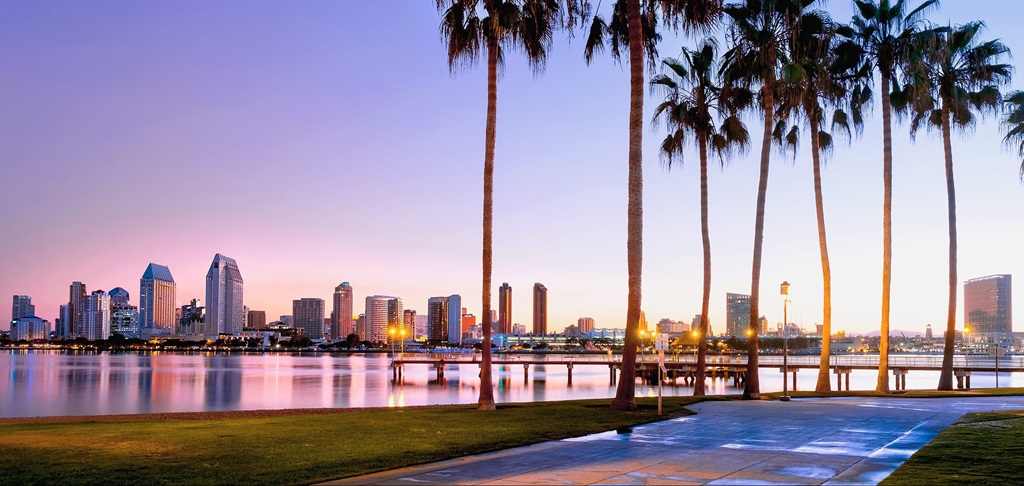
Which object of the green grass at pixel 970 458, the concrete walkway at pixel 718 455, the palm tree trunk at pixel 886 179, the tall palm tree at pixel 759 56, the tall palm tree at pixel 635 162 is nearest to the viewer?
the green grass at pixel 970 458

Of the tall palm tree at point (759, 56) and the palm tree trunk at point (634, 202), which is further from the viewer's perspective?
the tall palm tree at point (759, 56)

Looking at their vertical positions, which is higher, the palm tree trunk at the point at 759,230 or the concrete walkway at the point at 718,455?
the palm tree trunk at the point at 759,230

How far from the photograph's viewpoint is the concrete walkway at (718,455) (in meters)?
11.2

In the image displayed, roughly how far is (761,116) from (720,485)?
26.5m

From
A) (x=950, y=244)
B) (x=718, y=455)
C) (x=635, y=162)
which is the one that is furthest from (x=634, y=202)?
(x=950, y=244)

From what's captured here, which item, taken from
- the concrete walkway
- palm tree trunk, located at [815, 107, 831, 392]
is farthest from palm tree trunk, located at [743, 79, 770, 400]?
the concrete walkway

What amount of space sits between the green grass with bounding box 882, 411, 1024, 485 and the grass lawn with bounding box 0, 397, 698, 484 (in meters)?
6.50

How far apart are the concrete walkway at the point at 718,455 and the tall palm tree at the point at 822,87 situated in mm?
14047

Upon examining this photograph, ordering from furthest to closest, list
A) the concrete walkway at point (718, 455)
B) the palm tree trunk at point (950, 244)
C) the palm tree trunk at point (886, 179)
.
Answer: the palm tree trunk at point (950, 244)
the palm tree trunk at point (886, 179)
the concrete walkway at point (718, 455)

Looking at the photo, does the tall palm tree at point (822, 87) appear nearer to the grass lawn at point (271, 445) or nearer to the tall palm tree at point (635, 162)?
the tall palm tree at point (635, 162)

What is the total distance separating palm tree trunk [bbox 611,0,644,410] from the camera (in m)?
23.2

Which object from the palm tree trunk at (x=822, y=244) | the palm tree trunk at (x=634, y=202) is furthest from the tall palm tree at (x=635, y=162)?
the palm tree trunk at (x=822, y=244)

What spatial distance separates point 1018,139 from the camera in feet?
133

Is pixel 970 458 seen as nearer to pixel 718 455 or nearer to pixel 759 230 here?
pixel 718 455
